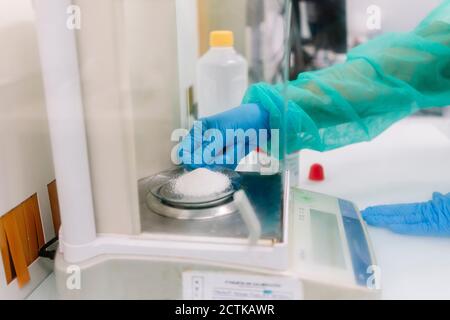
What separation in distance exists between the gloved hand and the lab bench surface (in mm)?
335

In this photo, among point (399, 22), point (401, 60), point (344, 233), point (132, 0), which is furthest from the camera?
point (399, 22)

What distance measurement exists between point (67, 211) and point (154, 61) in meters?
0.34

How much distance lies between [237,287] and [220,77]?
62 cm

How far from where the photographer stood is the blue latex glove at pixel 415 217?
0.92 metres

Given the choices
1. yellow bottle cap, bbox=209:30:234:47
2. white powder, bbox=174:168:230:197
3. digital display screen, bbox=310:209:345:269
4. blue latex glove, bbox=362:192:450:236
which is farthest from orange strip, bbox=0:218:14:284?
blue latex glove, bbox=362:192:450:236

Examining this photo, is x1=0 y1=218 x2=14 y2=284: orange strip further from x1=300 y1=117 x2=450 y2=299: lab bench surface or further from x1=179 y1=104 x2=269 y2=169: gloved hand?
x1=300 y1=117 x2=450 y2=299: lab bench surface

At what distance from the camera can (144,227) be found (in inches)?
26.9

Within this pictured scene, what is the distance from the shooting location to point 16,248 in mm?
727

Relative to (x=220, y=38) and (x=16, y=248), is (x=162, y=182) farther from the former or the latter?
(x=220, y=38)

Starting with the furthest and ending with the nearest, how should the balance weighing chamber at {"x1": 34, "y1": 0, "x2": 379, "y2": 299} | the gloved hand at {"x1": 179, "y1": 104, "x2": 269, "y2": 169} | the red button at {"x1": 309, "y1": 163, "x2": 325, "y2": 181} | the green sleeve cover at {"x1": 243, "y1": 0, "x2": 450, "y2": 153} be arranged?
1. the red button at {"x1": 309, "y1": 163, "x2": 325, "y2": 181}
2. the green sleeve cover at {"x1": 243, "y1": 0, "x2": 450, "y2": 153}
3. the gloved hand at {"x1": 179, "y1": 104, "x2": 269, "y2": 169}
4. the balance weighing chamber at {"x1": 34, "y1": 0, "x2": 379, "y2": 299}

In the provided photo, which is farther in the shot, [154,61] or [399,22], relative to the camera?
[399,22]

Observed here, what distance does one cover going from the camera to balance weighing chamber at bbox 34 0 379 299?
59cm
